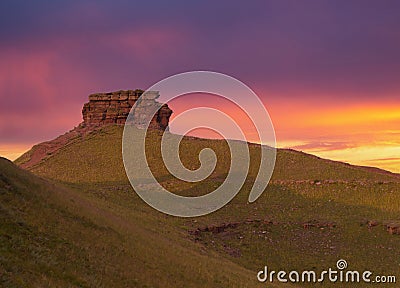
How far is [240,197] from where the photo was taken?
185 feet

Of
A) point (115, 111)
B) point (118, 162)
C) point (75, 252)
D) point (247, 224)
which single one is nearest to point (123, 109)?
point (115, 111)

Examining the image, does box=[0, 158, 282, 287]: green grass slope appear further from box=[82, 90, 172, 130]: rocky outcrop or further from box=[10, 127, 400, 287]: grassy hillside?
box=[82, 90, 172, 130]: rocky outcrop

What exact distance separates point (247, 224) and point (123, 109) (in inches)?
2280

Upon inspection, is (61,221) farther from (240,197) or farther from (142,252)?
(240,197)

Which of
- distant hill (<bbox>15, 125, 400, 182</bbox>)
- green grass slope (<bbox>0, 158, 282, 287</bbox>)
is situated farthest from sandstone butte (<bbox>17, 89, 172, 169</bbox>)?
green grass slope (<bbox>0, 158, 282, 287</bbox>)

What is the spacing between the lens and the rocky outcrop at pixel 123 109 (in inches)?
3765

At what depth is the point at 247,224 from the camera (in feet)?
144

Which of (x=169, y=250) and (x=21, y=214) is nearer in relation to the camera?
(x=21, y=214)

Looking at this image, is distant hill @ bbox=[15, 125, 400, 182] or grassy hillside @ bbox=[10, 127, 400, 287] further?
distant hill @ bbox=[15, 125, 400, 182]

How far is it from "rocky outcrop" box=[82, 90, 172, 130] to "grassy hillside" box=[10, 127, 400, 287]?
67.4 feet

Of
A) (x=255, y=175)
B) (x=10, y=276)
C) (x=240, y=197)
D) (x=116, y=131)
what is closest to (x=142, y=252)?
(x=10, y=276)

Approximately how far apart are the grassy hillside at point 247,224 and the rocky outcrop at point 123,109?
67.4 ft

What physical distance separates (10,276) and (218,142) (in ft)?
243

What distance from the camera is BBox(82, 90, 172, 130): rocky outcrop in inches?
3765
